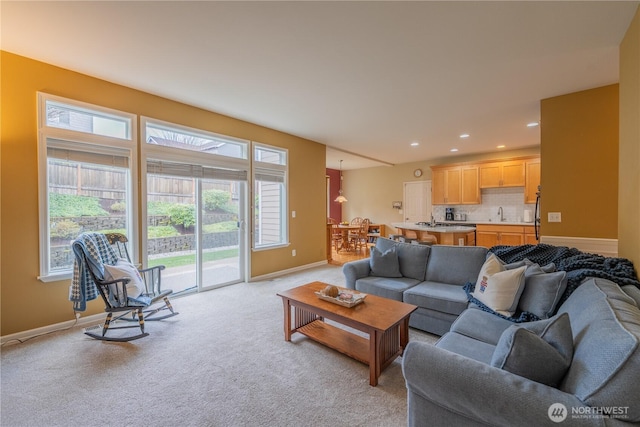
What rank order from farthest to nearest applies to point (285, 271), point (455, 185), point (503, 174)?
point (455, 185)
point (503, 174)
point (285, 271)

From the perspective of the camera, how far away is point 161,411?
1709mm

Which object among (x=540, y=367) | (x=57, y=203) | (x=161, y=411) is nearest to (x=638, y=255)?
(x=540, y=367)

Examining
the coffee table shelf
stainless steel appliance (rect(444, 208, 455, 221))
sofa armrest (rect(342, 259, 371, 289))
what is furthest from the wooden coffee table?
stainless steel appliance (rect(444, 208, 455, 221))

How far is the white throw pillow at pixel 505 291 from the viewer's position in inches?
82.0

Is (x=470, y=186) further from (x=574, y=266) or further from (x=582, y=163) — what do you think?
(x=574, y=266)

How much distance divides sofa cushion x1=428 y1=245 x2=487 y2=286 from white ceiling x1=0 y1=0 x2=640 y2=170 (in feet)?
6.39

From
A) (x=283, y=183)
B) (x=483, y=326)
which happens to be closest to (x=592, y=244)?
(x=483, y=326)

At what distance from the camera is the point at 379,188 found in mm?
9109

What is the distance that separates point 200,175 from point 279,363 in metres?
2.90

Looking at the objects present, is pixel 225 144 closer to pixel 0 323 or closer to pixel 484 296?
pixel 0 323

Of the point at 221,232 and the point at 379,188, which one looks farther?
the point at 379,188

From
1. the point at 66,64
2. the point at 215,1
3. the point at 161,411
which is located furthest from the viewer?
the point at 66,64

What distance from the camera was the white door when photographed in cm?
797

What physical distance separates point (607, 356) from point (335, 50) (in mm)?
2675
